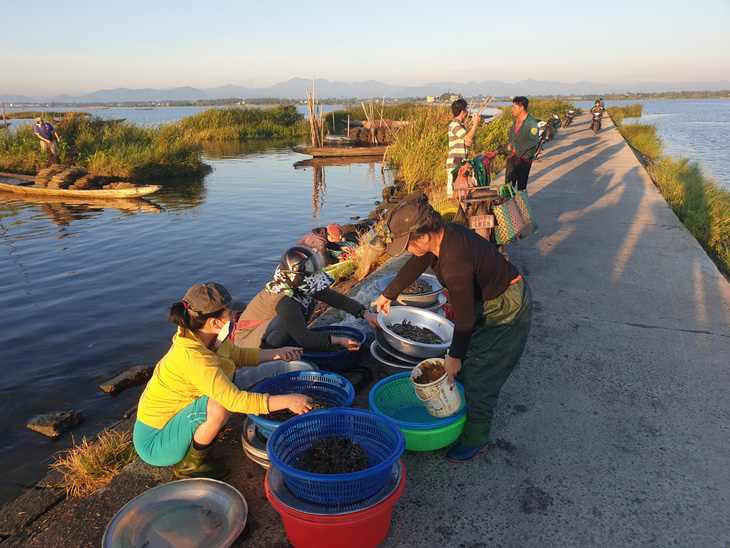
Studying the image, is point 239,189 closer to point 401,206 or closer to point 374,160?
point 374,160

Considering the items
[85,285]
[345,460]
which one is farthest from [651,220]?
[85,285]

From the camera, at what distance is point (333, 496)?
→ 222 cm

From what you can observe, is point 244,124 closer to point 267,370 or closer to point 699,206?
point 699,206

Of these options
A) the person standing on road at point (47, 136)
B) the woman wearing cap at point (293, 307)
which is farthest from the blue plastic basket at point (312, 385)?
the person standing on road at point (47, 136)

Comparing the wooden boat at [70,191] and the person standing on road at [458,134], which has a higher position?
the person standing on road at [458,134]

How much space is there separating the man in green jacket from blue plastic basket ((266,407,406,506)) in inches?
268

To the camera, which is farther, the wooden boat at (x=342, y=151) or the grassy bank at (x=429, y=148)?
the wooden boat at (x=342, y=151)

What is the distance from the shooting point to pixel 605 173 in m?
13.7

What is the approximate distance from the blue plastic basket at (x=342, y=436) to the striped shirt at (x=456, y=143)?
611 cm

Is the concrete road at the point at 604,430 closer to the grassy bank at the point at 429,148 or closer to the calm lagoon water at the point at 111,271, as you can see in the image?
the calm lagoon water at the point at 111,271

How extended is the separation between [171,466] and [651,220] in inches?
358

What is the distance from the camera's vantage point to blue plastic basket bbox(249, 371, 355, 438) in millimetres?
3293

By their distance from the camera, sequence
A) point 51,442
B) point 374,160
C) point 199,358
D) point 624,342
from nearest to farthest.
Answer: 1. point 199,358
2. point 624,342
3. point 51,442
4. point 374,160

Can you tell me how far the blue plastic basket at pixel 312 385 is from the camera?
10.8ft
